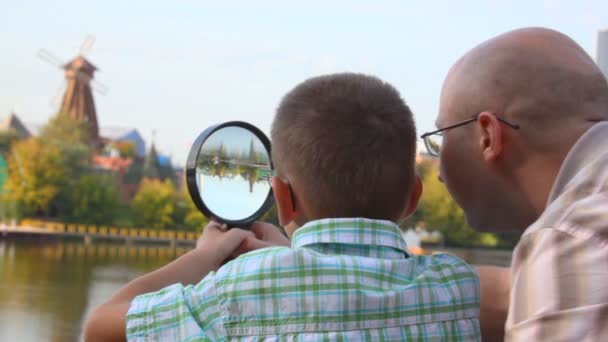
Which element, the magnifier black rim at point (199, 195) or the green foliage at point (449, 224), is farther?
the green foliage at point (449, 224)

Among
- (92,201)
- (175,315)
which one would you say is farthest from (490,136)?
(92,201)

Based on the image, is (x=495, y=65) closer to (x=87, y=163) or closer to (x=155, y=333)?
(x=155, y=333)

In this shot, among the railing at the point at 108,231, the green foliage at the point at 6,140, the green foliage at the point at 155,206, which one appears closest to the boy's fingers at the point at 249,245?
the railing at the point at 108,231

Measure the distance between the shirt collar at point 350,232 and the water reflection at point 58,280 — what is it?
12401 mm

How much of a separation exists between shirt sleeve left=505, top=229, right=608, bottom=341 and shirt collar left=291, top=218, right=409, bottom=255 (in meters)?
0.14

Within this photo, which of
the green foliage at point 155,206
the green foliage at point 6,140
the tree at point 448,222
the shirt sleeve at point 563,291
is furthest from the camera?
the green foliage at point 6,140

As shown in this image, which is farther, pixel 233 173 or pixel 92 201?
pixel 92 201

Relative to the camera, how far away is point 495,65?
1.91 ft

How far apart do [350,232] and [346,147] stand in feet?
0.19

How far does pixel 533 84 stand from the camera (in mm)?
566

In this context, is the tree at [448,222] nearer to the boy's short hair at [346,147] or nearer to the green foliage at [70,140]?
the green foliage at [70,140]

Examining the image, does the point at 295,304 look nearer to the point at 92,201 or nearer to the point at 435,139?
the point at 435,139

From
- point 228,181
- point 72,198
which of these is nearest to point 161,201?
point 72,198

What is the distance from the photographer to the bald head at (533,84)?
1.84 feet
